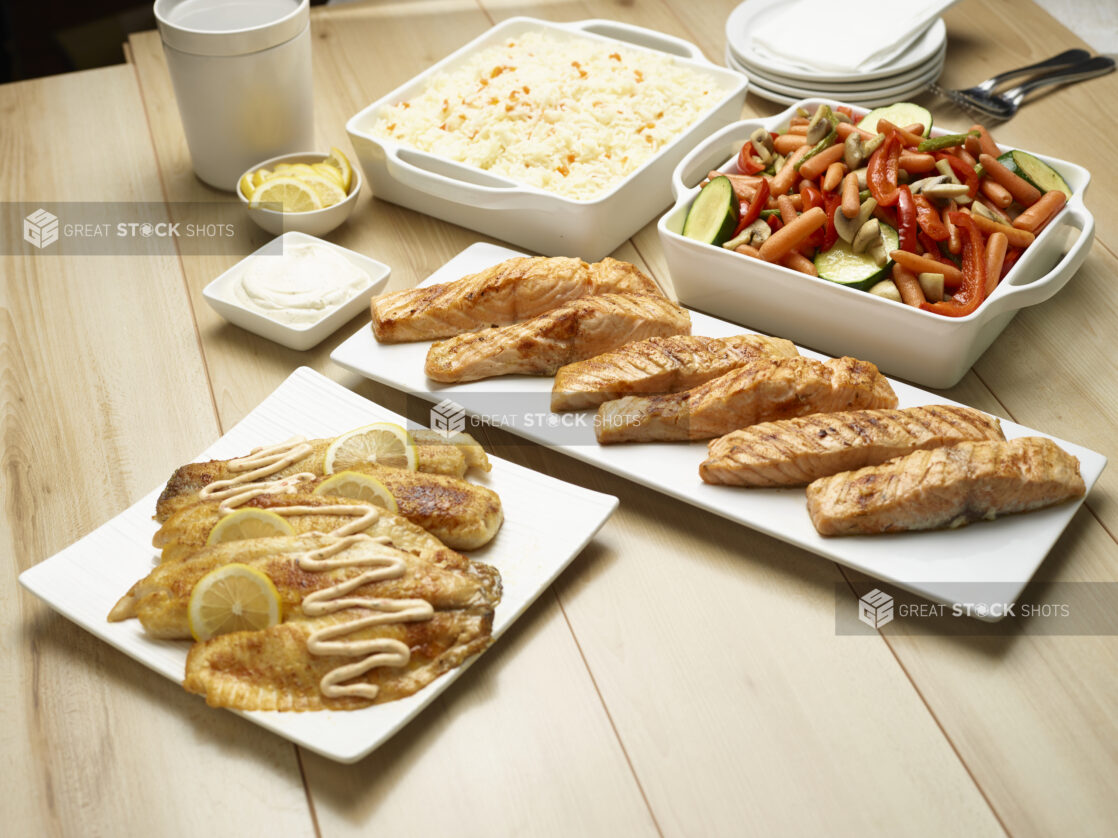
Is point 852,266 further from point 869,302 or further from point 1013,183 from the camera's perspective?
point 1013,183

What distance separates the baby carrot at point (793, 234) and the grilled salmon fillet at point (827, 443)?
1.81 ft

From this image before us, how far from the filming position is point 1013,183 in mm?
2596

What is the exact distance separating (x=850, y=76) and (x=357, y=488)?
2.22 m

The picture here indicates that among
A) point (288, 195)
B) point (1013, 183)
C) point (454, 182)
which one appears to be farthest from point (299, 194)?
point (1013, 183)

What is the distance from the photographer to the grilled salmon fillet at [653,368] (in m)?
2.31

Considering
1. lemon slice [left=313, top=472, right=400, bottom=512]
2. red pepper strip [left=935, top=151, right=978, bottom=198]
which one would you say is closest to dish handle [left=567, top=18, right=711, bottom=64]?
red pepper strip [left=935, top=151, right=978, bottom=198]

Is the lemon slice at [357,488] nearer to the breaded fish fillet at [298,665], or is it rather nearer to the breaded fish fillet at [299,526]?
the breaded fish fillet at [299,526]

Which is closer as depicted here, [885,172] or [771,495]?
[771,495]

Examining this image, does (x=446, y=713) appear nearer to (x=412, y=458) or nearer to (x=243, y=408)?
(x=412, y=458)

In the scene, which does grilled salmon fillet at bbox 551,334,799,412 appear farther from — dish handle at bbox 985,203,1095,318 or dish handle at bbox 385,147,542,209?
dish handle at bbox 385,147,542,209

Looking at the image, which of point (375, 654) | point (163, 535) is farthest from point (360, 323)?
point (375, 654)

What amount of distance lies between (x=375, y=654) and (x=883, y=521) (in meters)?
0.99

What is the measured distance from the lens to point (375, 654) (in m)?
1.76

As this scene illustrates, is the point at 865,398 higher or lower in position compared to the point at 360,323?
higher
